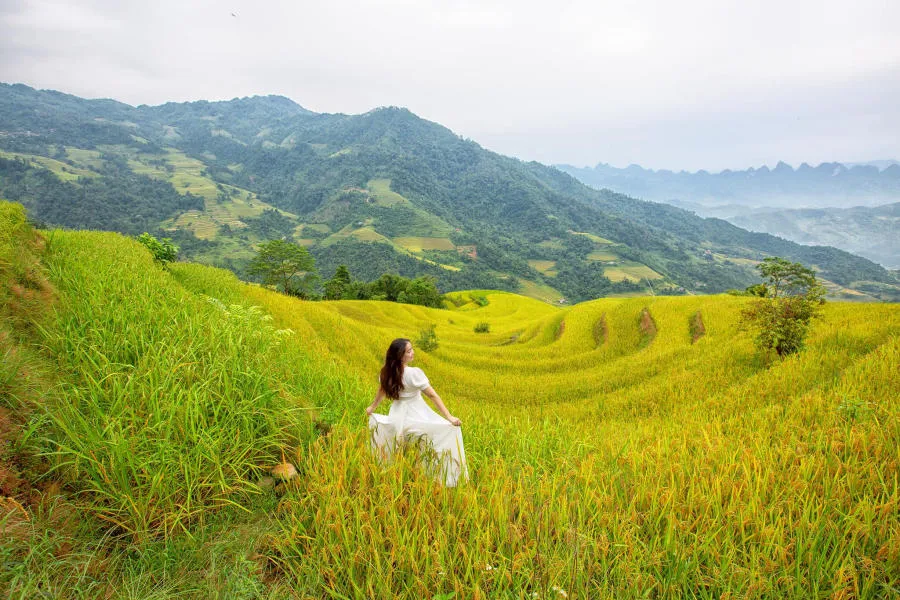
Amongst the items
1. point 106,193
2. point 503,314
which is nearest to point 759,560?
point 503,314

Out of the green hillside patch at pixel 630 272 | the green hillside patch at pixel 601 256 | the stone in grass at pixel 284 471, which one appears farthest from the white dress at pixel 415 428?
the green hillside patch at pixel 601 256

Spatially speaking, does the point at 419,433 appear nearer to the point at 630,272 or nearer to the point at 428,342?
the point at 428,342

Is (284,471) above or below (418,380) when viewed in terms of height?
below

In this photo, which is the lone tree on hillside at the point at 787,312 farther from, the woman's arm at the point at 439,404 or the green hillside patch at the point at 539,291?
the green hillside patch at the point at 539,291

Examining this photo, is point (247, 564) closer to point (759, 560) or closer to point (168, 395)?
point (168, 395)

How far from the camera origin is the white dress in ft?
11.6

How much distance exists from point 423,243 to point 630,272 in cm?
8955

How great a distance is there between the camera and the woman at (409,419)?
3.58 m

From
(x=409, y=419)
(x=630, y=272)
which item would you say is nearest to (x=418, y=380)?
(x=409, y=419)

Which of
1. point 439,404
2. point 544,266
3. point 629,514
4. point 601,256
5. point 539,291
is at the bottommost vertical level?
point 539,291

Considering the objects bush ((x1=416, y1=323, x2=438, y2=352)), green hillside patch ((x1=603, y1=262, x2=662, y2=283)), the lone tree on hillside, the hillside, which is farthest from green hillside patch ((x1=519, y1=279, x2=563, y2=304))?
the hillside

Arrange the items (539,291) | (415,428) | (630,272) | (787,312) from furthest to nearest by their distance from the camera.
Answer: (630,272) < (539,291) < (787,312) < (415,428)

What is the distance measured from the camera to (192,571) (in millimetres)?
2379

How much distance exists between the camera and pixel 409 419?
3658 mm
